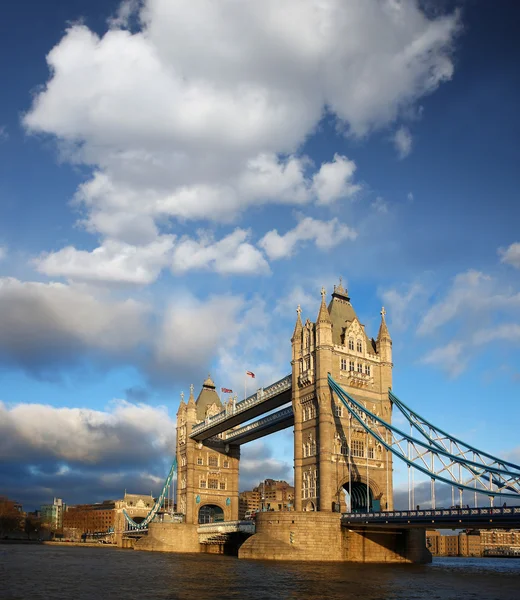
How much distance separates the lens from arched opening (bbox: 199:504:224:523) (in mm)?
135875

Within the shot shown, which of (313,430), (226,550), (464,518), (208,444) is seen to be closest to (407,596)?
(464,518)

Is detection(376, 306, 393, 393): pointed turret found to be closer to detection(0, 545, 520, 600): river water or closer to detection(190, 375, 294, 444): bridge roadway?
detection(190, 375, 294, 444): bridge roadway

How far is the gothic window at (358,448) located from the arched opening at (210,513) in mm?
56925

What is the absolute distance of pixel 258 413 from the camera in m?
109

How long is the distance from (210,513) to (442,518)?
78922 mm

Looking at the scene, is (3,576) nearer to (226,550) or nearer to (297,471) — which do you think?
(297,471)

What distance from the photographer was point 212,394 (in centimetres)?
14425

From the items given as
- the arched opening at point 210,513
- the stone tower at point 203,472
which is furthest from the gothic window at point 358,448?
the arched opening at point 210,513

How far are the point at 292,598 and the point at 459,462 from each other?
3278cm

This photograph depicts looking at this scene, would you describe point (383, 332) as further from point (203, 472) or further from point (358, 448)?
point (203, 472)

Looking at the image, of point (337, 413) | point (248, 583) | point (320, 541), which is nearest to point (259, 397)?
point (337, 413)

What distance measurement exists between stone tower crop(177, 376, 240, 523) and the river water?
5717cm

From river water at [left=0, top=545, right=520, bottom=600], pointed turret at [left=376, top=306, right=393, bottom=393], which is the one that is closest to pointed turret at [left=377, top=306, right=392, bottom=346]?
pointed turret at [left=376, top=306, right=393, bottom=393]

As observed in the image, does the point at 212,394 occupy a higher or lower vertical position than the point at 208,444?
higher
